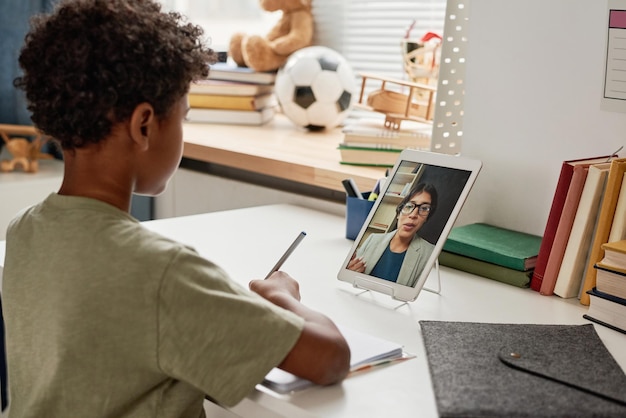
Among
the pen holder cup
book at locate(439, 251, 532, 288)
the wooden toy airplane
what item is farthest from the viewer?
the wooden toy airplane

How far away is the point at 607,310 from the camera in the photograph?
3.69 ft

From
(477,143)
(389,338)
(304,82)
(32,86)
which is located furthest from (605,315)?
(304,82)

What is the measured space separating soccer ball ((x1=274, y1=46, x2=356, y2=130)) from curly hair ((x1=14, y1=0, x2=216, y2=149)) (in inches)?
47.7

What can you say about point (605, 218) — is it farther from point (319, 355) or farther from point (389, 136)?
point (389, 136)

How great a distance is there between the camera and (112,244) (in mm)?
856

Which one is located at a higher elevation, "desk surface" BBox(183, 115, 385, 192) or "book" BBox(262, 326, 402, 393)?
"desk surface" BBox(183, 115, 385, 192)

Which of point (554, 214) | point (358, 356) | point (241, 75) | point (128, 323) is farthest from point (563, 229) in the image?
point (241, 75)

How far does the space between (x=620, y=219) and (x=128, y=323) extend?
0.74m

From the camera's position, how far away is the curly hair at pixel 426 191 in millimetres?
1247

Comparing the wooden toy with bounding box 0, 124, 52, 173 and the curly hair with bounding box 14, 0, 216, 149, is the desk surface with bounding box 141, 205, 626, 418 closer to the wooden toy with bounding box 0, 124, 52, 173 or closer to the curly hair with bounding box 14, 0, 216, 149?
the curly hair with bounding box 14, 0, 216, 149

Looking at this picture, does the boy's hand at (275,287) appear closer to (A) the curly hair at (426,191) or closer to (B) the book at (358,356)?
(B) the book at (358,356)

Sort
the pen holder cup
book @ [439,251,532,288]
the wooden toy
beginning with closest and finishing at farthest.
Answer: book @ [439,251,532,288] → the pen holder cup → the wooden toy

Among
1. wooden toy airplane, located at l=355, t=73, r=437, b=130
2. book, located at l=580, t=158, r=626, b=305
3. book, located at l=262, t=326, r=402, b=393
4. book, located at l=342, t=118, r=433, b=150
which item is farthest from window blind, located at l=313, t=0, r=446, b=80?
book, located at l=262, t=326, r=402, b=393

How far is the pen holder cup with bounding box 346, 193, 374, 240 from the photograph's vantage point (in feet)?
4.89
